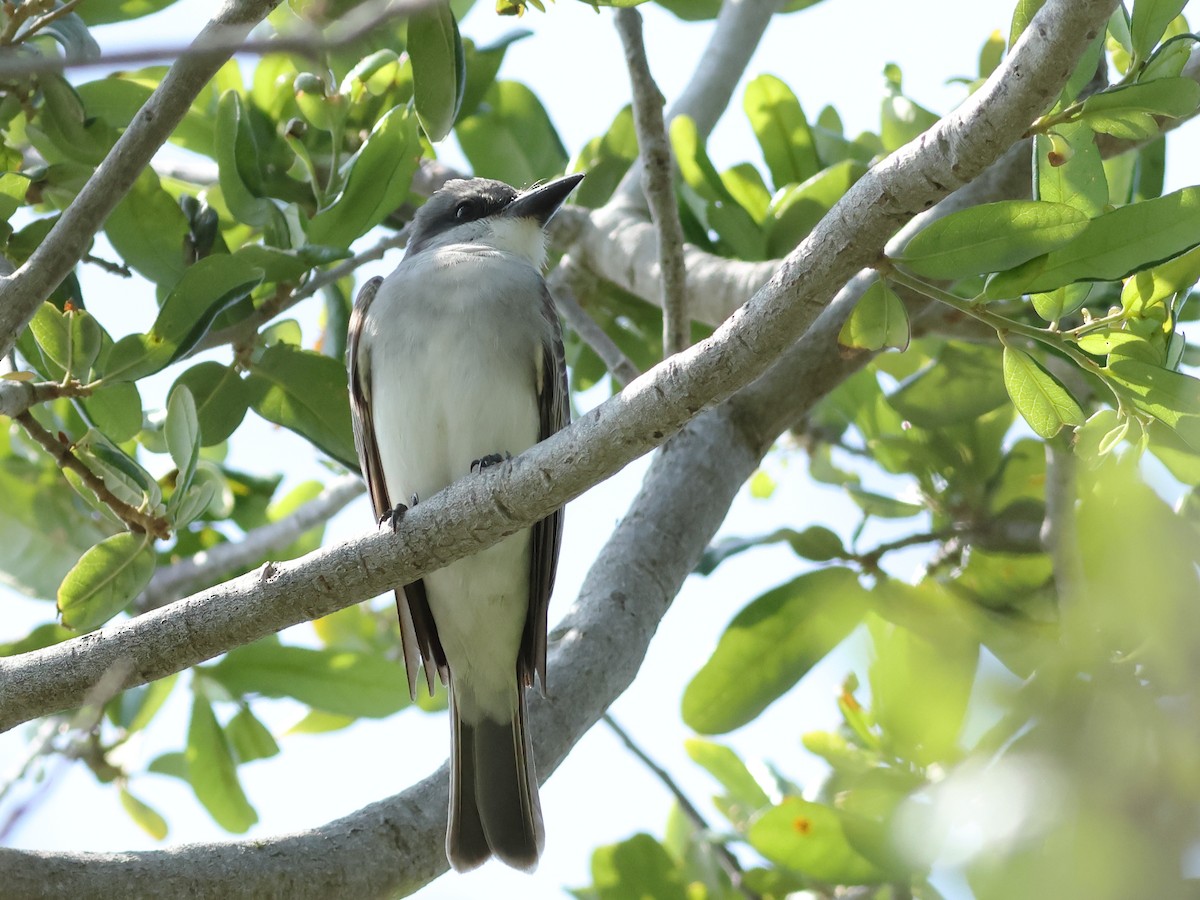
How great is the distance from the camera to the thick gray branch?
113 inches

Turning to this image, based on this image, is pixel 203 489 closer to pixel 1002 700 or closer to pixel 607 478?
pixel 607 478

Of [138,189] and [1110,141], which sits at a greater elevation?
[138,189]

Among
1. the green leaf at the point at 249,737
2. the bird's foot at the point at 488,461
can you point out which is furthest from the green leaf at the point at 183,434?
the green leaf at the point at 249,737

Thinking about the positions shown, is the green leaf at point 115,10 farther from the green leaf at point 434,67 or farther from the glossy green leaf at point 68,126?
the green leaf at point 434,67

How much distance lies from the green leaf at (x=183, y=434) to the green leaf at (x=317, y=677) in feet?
4.88

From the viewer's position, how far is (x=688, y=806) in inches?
182

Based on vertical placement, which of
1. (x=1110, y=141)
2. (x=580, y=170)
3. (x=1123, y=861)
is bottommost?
(x=1123, y=861)

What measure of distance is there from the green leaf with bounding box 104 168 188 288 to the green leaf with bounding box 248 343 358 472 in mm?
419

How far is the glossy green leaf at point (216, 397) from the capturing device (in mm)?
4203

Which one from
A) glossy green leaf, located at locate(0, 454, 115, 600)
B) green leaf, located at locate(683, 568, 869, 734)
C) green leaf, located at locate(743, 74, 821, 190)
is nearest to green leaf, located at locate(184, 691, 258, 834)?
glossy green leaf, located at locate(0, 454, 115, 600)

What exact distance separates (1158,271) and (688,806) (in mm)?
2545

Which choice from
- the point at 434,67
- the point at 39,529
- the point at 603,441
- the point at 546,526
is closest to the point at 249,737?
the point at 39,529

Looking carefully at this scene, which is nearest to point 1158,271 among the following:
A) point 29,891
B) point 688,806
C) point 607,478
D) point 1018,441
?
point 607,478

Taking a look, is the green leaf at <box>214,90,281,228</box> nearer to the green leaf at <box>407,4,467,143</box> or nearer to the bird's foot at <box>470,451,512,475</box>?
the green leaf at <box>407,4,467,143</box>
